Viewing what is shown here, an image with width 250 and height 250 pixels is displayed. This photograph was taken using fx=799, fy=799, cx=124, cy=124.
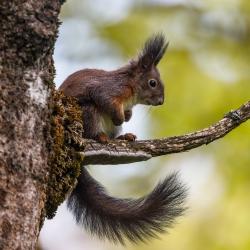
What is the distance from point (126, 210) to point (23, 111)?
2.50ft

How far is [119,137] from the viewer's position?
10.2 ft

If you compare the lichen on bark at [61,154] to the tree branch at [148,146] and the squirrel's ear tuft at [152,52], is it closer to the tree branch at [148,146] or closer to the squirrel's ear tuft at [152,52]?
the tree branch at [148,146]

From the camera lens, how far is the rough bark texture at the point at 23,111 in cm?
191

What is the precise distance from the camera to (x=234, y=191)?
500 centimetres

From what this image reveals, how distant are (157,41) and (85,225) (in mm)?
1142

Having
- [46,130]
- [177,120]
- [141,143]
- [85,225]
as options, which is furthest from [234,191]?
[46,130]

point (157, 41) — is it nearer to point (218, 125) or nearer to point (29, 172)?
point (218, 125)

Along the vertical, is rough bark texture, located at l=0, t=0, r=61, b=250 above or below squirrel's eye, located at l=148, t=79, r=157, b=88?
below

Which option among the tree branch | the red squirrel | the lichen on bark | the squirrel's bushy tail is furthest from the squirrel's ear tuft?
the lichen on bark

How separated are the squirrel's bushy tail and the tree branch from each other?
0.13m

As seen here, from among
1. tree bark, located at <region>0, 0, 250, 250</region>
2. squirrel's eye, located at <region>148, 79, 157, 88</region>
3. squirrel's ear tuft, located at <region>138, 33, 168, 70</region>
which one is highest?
squirrel's ear tuft, located at <region>138, 33, 168, 70</region>

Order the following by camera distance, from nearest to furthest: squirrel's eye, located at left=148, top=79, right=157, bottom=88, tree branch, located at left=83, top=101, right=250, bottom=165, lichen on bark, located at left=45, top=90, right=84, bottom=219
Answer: lichen on bark, located at left=45, top=90, right=84, bottom=219, tree branch, located at left=83, top=101, right=250, bottom=165, squirrel's eye, located at left=148, top=79, right=157, bottom=88

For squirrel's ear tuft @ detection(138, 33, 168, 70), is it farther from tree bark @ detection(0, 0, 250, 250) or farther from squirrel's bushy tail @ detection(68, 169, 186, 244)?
tree bark @ detection(0, 0, 250, 250)

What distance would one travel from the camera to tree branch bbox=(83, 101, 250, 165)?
2266mm
